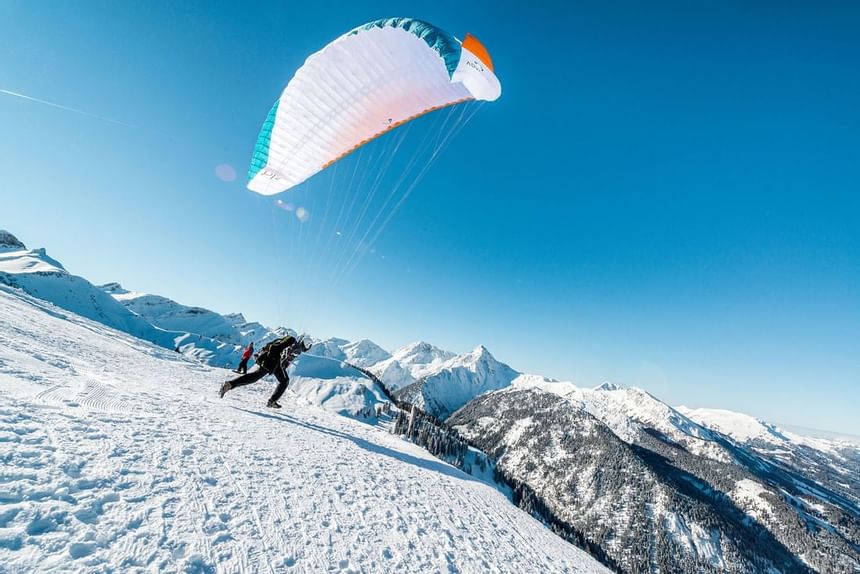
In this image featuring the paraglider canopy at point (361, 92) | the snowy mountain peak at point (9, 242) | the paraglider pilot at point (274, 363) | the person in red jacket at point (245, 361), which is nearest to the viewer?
the paraglider canopy at point (361, 92)

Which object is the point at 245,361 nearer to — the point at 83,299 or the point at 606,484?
the point at 83,299

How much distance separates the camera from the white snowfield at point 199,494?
3613 millimetres

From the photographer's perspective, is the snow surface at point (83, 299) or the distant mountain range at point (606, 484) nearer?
the distant mountain range at point (606, 484)

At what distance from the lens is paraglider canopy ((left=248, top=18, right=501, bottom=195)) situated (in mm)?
11086

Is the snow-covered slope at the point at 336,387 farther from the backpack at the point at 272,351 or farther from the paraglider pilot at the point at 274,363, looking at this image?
the backpack at the point at 272,351

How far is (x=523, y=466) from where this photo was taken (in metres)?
147

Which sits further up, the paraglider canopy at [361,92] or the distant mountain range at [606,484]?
the paraglider canopy at [361,92]

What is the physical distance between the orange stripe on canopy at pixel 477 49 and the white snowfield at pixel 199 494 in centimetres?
1346

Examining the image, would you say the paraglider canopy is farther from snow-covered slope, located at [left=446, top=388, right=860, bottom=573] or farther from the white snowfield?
snow-covered slope, located at [left=446, top=388, right=860, bottom=573]

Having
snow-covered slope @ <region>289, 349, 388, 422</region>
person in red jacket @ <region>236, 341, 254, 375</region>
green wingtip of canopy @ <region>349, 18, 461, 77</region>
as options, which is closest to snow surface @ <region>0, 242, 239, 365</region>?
snow-covered slope @ <region>289, 349, 388, 422</region>

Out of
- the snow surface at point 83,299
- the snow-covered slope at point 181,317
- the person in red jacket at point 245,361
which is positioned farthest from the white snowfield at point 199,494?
the snow-covered slope at point 181,317

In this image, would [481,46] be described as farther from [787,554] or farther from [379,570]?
[787,554]

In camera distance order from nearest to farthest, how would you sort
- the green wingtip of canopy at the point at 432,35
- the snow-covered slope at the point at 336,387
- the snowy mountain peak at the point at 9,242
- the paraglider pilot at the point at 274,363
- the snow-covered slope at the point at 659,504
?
the green wingtip of canopy at the point at 432,35 → the paraglider pilot at the point at 274,363 → the snow-covered slope at the point at 336,387 → the snow-covered slope at the point at 659,504 → the snowy mountain peak at the point at 9,242

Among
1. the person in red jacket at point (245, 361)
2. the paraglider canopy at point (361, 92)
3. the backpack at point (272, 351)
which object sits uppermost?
the paraglider canopy at point (361, 92)
